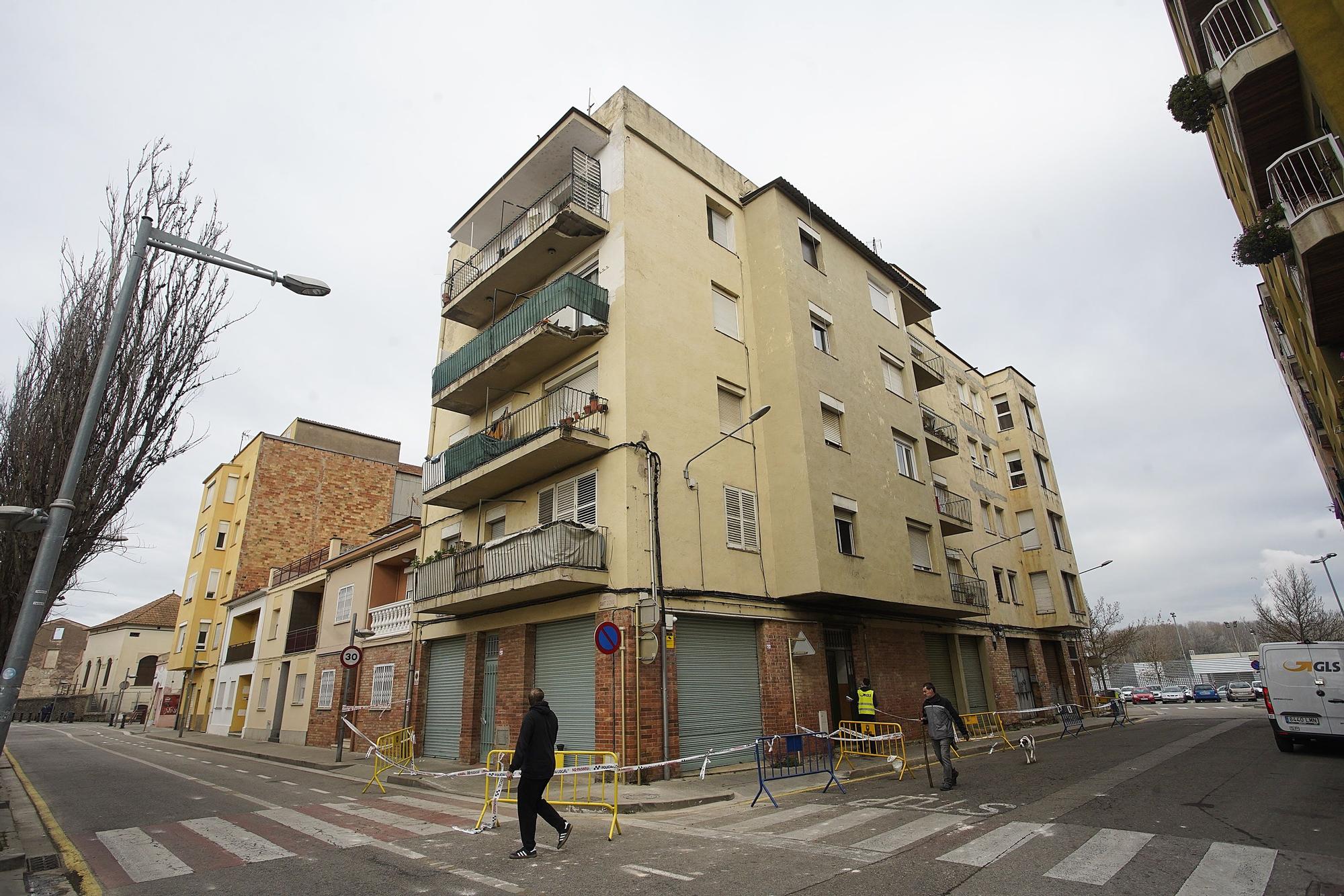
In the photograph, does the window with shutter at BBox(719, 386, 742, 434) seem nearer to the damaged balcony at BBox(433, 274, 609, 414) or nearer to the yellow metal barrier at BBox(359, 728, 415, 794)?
the damaged balcony at BBox(433, 274, 609, 414)

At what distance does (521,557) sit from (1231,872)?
11.6 meters

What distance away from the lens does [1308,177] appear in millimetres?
9641

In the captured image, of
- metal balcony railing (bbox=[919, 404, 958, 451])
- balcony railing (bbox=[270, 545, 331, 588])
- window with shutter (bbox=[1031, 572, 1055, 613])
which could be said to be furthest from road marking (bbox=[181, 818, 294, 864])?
window with shutter (bbox=[1031, 572, 1055, 613])

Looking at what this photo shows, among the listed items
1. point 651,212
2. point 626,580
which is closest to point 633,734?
point 626,580

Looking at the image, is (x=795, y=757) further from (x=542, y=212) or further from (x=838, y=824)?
(x=542, y=212)

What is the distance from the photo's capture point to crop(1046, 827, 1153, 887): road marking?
5648 mm

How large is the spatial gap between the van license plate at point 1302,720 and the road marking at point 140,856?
742 inches

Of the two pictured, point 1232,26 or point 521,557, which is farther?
point 521,557

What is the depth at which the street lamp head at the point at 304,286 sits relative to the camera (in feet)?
25.7

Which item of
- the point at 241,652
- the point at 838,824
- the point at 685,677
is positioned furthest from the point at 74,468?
the point at 241,652

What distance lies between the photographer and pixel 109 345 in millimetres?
7078

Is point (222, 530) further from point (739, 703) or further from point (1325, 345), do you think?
point (1325, 345)

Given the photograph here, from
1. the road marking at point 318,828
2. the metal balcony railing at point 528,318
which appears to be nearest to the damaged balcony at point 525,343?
the metal balcony railing at point 528,318

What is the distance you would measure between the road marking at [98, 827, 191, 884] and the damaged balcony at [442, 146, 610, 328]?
1369cm
